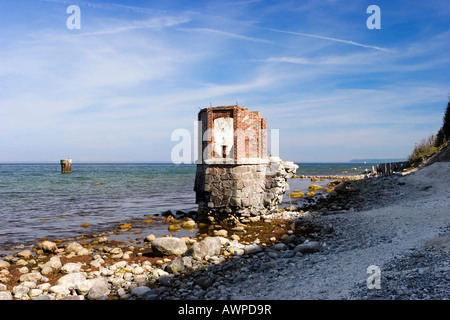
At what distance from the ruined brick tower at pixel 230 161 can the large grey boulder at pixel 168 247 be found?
4.88 meters

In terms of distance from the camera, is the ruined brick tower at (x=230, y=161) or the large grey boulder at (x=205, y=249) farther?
the ruined brick tower at (x=230, y=161)

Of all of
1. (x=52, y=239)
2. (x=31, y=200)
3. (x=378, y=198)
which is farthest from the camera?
(x=31, y=200)

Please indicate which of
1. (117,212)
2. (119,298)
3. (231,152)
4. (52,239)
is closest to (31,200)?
(117,212)

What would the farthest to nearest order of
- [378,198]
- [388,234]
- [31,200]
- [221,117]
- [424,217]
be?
[31,200]
[378,198]
[221,117]
[424,217]
[388,234]

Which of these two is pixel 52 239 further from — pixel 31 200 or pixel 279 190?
pixel 31 200

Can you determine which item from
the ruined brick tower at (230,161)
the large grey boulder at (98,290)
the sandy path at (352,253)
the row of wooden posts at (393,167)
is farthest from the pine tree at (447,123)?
the large grey boulder at (98,290)

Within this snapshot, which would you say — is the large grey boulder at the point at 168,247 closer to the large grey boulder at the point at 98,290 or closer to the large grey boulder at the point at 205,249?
the large grey boulder at the point at 205,249

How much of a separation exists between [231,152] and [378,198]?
10.0m

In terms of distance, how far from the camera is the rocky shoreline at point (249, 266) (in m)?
6.28

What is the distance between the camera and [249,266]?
8.55m

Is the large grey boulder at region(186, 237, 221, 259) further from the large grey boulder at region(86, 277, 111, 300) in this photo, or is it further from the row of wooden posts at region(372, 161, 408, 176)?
the row of wooden posts at region(372, 161, 408, 176)

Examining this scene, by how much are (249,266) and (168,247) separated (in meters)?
3.26

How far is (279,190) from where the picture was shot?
659 inches
